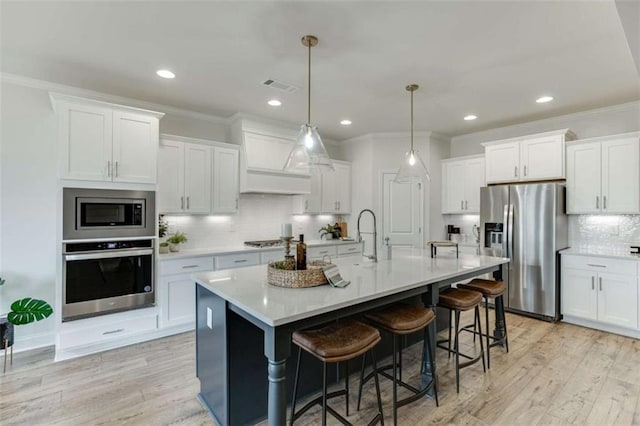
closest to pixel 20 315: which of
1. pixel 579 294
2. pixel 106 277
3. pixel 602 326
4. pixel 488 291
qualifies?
pixel 106 277

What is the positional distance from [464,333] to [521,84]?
9.27ft

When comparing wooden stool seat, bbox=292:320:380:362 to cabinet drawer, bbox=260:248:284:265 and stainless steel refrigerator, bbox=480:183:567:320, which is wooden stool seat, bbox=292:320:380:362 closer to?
cabinet drawer, bbox=260:248:284:265

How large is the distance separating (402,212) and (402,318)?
11.6 ft

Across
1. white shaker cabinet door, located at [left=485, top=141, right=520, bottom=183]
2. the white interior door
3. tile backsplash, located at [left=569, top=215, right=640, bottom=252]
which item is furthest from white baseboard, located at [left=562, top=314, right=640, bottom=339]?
the white interior door

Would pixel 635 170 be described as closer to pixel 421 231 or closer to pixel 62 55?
pixel 421 231

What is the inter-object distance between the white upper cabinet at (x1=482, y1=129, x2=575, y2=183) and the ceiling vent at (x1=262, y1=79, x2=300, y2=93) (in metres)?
3.16

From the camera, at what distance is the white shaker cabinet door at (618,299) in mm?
3566

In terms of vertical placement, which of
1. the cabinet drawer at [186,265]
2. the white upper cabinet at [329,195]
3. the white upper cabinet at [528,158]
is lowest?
the cabinet drawer at [186,265]

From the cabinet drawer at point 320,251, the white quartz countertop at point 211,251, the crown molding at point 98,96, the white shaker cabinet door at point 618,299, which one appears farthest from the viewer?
the cabinet drawer at point 320,251

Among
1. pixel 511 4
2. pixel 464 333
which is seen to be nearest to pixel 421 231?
pixel 464 333

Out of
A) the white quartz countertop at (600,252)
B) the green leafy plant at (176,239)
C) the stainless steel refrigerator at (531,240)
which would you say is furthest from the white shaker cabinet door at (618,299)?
the green leafy plant at (176,239)

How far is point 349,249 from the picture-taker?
5.45 metres

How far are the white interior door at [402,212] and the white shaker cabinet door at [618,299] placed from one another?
2378 millimetres

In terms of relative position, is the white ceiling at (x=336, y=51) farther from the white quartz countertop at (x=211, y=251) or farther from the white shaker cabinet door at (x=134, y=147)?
the white quartz countertop at (x=211, y=251)
